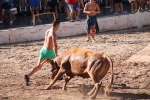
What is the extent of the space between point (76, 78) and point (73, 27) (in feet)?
29.6

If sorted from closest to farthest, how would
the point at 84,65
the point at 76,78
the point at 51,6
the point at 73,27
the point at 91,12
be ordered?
the point at 84,65
the point at 76,78
the point at 91,12
the point at 73,27
the point at 51,6

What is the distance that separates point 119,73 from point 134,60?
154 centimetres

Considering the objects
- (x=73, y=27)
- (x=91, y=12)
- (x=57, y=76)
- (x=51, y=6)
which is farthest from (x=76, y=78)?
(x=51, y=6)

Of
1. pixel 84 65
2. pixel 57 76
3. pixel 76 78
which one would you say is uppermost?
pixel 84 65

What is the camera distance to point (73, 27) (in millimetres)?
20141

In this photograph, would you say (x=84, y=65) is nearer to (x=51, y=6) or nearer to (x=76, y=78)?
(x=76, y=78)

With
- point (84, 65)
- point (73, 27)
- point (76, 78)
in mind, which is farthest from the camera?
point (73, 27)

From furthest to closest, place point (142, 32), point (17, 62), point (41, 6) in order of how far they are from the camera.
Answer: point (41, 6) < point (142, 32) < point (17, 62)

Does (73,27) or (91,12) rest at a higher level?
(91,12)

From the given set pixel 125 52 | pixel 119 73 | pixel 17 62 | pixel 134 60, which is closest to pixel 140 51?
pixel 125 52

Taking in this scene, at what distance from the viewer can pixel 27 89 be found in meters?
10.3

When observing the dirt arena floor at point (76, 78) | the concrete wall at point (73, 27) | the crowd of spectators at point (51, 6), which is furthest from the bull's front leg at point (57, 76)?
the crowd of spectators at point (51, 6)

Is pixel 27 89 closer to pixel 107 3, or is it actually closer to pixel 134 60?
pixel 134 60

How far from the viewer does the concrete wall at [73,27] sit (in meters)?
19.3
